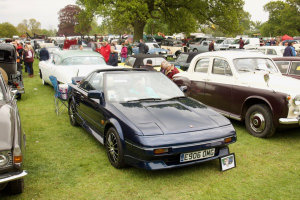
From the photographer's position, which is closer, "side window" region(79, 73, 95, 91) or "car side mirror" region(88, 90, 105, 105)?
"car side mirror" region(88, 90, 105, 105)

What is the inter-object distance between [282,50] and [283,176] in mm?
10314

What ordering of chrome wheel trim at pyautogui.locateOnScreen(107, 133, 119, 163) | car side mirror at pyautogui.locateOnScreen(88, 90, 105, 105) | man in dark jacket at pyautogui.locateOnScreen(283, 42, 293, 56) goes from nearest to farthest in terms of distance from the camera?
chrome wheel trim at pyautogui.locateOnScreen(107, 133, 119, 163)
car side mirror at pyautogui.locateOnScreen(88, 90, 105, 105)
man in dark jacket at pyautogui.locateOnScreen(283, 42, 293, 56)

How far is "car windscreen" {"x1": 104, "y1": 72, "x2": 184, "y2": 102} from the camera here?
16.4 ft

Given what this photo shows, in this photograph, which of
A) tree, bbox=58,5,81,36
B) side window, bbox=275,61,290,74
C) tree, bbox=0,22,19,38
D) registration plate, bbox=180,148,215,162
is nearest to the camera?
registration plate, bbox=180,148,215,162

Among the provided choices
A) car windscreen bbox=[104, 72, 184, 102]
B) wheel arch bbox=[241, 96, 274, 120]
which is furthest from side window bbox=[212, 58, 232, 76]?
car windscreen bbox=[104, 72, 184, 102]

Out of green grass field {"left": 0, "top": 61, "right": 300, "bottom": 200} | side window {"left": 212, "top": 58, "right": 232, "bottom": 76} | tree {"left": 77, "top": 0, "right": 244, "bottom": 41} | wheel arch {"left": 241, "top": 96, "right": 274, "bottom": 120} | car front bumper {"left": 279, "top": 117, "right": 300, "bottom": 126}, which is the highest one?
tree {"left": 77, "top": 0, "right": 244, "bottom": 41}

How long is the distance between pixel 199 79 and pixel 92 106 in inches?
126

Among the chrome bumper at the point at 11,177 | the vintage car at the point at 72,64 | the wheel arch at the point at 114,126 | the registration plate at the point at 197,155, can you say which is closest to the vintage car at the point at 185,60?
the vintage car at the point at 72,64

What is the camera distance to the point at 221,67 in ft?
23.0

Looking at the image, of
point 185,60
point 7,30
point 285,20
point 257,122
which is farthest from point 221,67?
point 7,30

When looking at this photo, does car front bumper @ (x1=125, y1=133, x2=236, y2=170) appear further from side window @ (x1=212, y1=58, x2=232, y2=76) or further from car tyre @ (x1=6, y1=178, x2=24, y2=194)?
side window @ (x1=212, y1=58, x2=232, y2=76)

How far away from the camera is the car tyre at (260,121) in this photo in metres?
5.91

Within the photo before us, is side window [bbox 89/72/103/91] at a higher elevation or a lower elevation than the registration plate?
higher

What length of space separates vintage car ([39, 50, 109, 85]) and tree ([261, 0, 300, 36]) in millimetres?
62484
